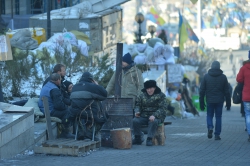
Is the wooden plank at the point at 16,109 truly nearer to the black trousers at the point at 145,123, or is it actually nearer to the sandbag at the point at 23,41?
the black trousers at the point at 145,123

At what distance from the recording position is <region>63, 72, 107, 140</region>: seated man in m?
11.7

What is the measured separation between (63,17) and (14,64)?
1281 cm

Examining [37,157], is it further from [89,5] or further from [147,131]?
[89,5]

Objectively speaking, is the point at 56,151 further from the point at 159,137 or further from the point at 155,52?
the point at 155,52

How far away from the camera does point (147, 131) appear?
12938 mm

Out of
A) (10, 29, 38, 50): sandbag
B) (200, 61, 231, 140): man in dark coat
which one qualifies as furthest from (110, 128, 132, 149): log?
(10, 29, 38, 50): sandbag

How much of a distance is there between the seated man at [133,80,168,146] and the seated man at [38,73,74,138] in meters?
1.26

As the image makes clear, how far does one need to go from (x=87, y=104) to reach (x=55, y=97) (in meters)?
0.70

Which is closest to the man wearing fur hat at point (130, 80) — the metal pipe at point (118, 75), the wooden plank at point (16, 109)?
the metal pipe at point (118, 75)

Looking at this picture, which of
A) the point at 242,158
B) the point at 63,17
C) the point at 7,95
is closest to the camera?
the point at 242,158

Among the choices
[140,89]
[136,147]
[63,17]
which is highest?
[63,17]

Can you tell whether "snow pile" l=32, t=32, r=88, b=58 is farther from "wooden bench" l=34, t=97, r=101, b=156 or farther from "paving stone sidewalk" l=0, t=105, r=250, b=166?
"wooden bench" l=34, t=97, r=101, b=156

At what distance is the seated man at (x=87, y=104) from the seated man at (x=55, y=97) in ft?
1.11

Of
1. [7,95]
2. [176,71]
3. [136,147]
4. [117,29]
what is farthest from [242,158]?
[117,29]
